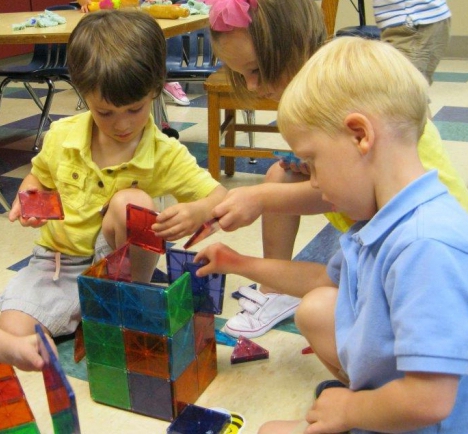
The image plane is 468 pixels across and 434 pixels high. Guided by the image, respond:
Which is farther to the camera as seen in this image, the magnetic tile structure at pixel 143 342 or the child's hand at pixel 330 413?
the magnetic tile structure at pixel 143 342

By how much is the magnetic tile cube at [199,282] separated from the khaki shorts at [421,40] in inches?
50.6

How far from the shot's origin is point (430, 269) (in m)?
0.68

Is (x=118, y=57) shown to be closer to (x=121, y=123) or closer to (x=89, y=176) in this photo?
(x=121, y=123)

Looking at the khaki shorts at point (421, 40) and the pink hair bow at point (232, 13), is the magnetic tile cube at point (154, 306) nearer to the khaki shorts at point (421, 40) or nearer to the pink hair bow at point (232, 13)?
the pink hair bow at point (232, 13)

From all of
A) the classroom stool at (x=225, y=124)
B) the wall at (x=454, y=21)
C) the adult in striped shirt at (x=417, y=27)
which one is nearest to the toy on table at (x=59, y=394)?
the classroom stool at (x=225, y=124)

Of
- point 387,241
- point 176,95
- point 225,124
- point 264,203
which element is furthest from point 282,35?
point 176,95

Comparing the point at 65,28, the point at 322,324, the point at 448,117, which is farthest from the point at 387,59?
the point at 448,117

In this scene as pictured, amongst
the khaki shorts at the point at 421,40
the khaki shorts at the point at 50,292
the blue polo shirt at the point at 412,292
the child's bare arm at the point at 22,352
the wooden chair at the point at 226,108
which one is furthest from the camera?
the khaki shorts at the point at 421,40

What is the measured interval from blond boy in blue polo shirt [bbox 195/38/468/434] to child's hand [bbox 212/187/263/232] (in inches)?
12.8

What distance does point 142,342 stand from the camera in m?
0.99

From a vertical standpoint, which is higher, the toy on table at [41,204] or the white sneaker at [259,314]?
the toy on table at [41,204]

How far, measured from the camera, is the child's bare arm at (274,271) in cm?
111

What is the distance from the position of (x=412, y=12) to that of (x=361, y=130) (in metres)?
1.51

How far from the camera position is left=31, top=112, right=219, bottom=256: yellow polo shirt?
129cm
